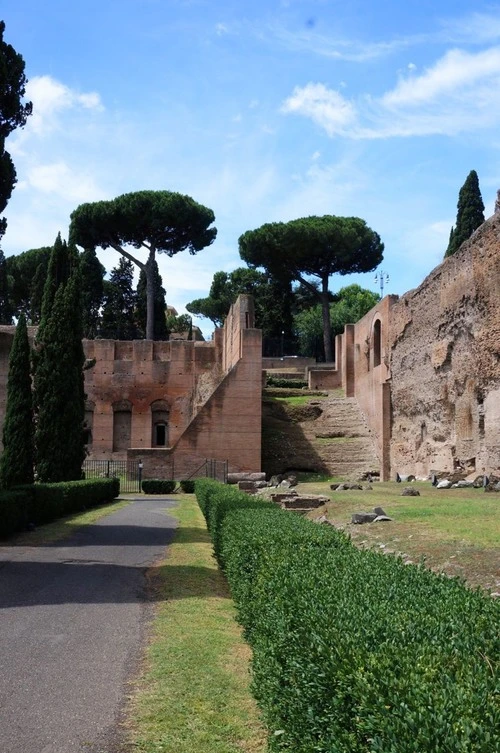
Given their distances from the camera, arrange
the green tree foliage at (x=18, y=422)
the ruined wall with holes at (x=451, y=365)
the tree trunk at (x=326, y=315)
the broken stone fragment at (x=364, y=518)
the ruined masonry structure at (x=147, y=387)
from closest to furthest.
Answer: the broken stone fragment at (x=364, y=518) → the green tree foliage at (x=18, y=422) → the ruined wall with holes at (x=451, y=365) → the ruined masonry structure at (x=147, y=387) → the tree trunk at (x=326, y=315)

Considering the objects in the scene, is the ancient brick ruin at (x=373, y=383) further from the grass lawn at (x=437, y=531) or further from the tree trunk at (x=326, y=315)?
the tree trunk at (x=326, y=315)

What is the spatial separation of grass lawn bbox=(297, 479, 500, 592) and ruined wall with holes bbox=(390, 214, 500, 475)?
5.70 metres

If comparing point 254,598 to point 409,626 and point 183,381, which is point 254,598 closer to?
point 409,626

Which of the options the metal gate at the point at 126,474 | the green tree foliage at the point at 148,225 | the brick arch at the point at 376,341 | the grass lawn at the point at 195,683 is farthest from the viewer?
the green tree foliage at the point at 148,225

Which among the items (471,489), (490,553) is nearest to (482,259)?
(471,489)

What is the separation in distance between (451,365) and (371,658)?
21983 millimetres

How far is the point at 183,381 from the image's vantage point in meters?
40.2

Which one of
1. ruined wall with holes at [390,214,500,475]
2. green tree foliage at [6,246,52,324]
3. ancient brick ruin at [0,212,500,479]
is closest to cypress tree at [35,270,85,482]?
ancient brick ruin at [0,212,500,479]

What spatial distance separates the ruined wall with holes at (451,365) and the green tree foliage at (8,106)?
12.4 meters

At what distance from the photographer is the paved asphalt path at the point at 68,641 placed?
376cm

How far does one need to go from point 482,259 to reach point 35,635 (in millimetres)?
17595

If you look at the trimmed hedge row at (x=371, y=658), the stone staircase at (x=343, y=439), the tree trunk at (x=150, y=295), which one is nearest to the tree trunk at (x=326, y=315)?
the tree trunk at (x=150, y=295)

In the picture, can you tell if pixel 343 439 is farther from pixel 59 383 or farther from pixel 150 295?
pixel 150 295

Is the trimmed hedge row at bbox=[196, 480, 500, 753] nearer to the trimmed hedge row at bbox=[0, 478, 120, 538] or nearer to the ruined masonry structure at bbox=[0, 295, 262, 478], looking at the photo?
the trimmed hedge row at bbox=[0, 478, 120, 538]
